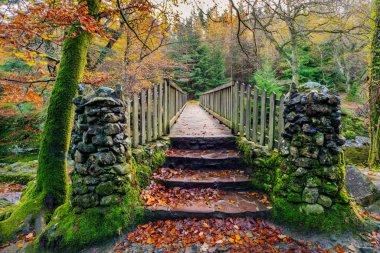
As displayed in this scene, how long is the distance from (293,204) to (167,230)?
1837 mm

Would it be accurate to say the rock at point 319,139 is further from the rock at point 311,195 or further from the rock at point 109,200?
the rock at point 109,200

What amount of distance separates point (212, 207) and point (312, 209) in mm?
1375

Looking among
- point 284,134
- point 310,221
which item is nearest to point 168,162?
point 284,134

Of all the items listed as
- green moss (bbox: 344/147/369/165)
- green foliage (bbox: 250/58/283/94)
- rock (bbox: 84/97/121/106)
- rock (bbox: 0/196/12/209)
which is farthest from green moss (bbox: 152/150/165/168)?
green moss (bbox: 344/147/369/165)

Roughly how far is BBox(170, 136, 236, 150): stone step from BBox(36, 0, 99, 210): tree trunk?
2.20 meters

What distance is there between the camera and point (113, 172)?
10.0 feet

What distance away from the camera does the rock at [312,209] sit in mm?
2912

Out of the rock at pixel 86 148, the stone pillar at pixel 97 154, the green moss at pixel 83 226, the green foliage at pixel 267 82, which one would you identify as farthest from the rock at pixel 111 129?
the green foliage at pixel 267 82

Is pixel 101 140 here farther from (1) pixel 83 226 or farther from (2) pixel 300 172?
(2) pixel 300 172

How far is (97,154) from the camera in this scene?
118 inches

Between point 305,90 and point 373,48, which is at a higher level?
point 373,48

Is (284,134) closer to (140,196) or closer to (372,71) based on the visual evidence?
(140,196)

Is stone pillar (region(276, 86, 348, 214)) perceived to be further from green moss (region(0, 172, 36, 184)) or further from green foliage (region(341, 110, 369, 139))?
green foliage (region(341, 110, 369, 139))

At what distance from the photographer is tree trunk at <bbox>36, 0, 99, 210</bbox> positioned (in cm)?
365
